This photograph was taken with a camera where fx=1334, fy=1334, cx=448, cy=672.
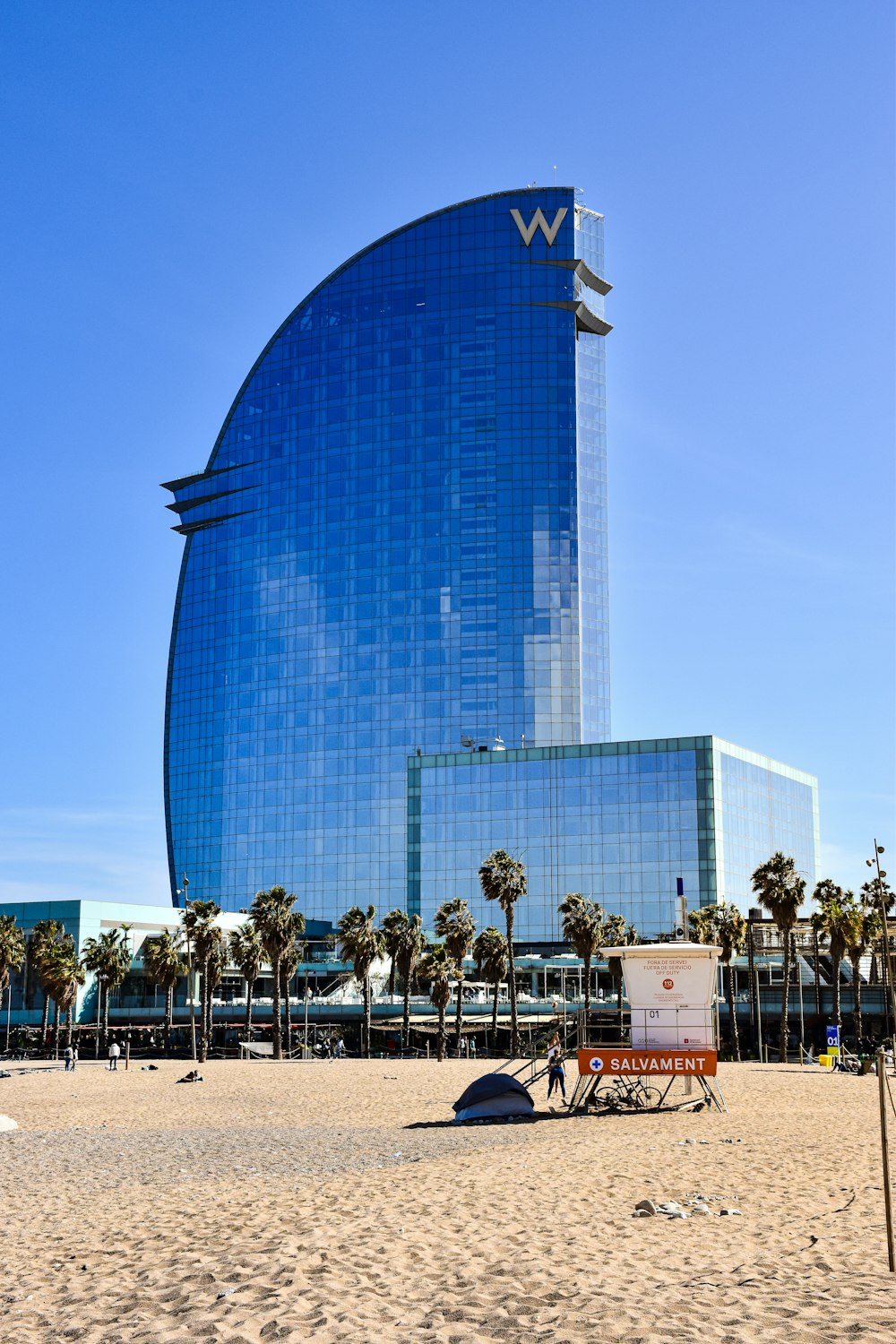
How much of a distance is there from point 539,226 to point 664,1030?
14598cm

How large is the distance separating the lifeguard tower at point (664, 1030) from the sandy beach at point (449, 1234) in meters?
1.84

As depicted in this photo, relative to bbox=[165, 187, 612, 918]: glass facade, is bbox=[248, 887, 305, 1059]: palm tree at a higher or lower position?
lower

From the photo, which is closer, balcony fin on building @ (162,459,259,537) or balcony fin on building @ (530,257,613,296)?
balcony fin on building @ (530,257,613,296)

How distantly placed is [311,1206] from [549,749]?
116 meters

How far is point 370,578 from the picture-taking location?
168m

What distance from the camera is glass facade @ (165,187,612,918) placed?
159125 millimetres

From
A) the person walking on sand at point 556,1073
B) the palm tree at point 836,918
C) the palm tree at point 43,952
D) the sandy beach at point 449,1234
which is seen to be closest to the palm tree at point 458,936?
the palm tree at point 836,918

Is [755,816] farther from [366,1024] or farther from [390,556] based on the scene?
[366,1024]

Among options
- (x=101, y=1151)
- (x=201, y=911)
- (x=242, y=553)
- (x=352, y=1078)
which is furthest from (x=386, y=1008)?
(x=242, y=553)

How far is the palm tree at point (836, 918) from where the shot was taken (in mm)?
73438

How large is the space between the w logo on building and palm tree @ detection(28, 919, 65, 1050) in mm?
105531

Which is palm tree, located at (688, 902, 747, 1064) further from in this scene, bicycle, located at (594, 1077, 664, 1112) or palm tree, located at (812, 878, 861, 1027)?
bicycle, located at (594, 1077, 664, 1112)

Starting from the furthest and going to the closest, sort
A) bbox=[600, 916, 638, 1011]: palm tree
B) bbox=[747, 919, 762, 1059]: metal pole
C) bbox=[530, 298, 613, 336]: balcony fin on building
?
bbox=[530, 298, 613, 336]: balcony fin on building
bbox=[600, 916, 638, 1011]: palm tree
bbox=[747, 919, 762, 1059]: metal pole

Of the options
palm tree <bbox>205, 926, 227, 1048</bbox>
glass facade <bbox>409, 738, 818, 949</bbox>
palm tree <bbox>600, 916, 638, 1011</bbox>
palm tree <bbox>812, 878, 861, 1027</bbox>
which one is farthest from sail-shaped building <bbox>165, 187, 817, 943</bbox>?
palm tree <bbox>812, 878, 861, 1027</bbox>
